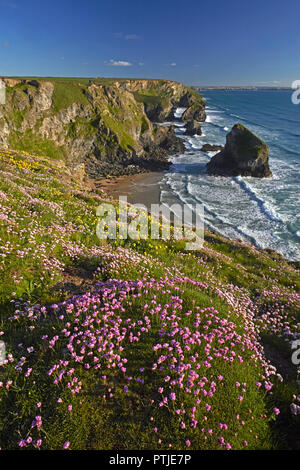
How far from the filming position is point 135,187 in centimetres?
6381

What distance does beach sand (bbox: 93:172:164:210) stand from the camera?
56.1 metres

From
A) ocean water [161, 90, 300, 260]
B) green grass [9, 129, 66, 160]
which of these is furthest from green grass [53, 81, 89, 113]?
ocean water [161, 90, 300, 260]

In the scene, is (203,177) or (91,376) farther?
(203,177)

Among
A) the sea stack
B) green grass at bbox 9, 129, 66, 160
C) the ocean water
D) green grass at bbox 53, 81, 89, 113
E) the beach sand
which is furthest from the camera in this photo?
green grass at bbox 53, 81, 89, 113

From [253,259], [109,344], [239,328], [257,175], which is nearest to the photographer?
[109,344]

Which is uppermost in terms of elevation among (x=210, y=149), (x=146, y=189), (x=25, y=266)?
(x=210, y=149)

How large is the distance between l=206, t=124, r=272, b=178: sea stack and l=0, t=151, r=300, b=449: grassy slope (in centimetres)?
6882

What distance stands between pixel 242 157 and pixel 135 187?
104ft

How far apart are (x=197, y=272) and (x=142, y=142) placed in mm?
96963

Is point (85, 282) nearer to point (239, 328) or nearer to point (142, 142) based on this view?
point (239, 328)

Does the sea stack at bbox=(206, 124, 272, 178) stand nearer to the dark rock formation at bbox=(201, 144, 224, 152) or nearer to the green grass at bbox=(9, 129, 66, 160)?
the dark rock formation at bbox=(201, 144, 224, 152)

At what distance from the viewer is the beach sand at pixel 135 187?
5614cm

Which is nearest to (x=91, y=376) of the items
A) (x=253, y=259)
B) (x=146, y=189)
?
(x=253, y=259)

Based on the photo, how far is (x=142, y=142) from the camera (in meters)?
99.2
